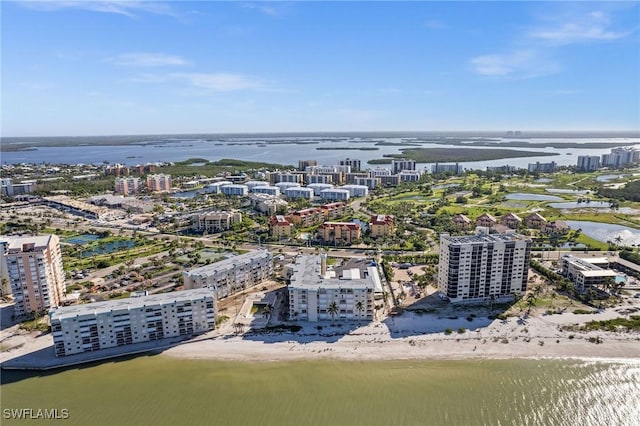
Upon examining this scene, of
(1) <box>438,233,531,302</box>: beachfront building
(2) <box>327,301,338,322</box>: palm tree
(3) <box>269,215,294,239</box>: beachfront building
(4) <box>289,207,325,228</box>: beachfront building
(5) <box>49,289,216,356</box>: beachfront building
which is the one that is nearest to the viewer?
(5) <box>49,289,216,356</box>: beachfront building

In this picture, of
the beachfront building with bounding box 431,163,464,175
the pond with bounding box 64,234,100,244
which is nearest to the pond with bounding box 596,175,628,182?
the beachfront building with bounding box 431,163,464,175

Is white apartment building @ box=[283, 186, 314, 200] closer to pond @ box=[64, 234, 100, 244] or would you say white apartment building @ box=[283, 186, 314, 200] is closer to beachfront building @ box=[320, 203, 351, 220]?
beachfront building @ box=[320, 203, 351, 220]

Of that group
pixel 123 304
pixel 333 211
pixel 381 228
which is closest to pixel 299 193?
pixel 333 211

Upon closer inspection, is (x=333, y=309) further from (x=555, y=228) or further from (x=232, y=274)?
(x=555, y=228)

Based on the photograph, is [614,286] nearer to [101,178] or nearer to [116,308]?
[116,308]

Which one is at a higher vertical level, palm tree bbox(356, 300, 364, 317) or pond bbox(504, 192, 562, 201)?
Answer: pond bbox(504, 192, 562, 201)
